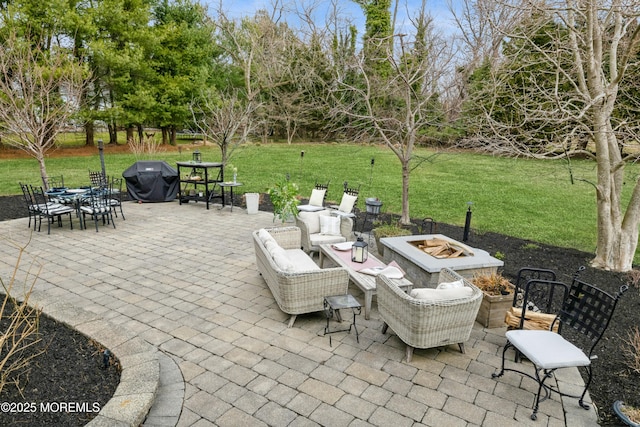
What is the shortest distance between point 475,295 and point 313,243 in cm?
307

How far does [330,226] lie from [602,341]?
3932 millimetres

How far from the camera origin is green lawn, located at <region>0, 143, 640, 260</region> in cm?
955

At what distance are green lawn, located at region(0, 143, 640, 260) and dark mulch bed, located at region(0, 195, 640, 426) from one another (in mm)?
990

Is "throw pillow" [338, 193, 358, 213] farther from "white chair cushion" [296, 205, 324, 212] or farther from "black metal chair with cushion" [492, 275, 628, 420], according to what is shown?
"black metal chair with cushion" [492, 275, 628, 420]

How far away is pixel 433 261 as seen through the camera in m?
4.99

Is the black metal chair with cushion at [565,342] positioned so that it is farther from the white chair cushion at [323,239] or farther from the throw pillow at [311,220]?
the throw pillow at [311,220]

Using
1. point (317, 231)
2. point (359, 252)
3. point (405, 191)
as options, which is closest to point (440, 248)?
point (359, 252)

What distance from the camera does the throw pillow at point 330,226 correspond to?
6.53 meters

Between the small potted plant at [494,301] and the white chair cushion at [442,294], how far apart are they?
83 cm

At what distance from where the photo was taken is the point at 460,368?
3.64 metres

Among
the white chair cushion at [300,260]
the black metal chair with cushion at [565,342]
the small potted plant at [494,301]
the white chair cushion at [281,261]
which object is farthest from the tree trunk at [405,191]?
the black metal chair with cushion at [565,342]

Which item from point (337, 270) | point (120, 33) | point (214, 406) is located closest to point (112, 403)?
point (214, 406)

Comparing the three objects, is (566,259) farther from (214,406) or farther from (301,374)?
(214,406)

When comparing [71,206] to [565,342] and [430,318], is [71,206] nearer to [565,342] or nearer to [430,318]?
[430,318]
